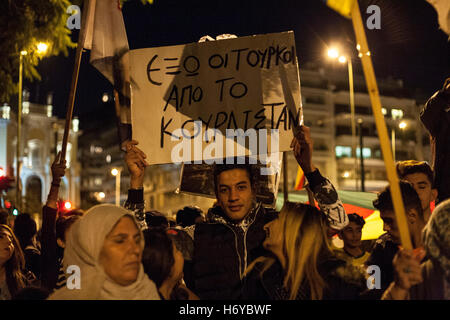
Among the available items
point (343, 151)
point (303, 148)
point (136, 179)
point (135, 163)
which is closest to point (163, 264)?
point (136, 179)

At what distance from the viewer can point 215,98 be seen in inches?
157

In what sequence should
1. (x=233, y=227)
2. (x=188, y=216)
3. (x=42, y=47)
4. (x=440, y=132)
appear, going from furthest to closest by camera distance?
(x=42, y=47)
(x=188, y=216)
(x=440, y=132)
(x=233, y=227)

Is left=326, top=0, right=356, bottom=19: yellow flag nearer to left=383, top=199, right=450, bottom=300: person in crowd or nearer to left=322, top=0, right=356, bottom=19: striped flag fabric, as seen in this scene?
left=322, top=0, right=356, bottom=19: striped flag fabric

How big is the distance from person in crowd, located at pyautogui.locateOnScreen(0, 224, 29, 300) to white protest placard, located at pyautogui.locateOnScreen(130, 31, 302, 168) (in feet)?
4.21

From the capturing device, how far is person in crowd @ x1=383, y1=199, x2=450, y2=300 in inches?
91.7

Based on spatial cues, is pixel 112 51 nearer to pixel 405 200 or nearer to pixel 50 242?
pixel 50 242

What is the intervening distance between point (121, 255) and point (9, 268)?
1.83 metres

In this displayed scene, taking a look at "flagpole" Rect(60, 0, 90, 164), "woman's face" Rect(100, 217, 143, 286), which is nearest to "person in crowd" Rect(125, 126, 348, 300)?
"flagpole" Rect(60, 0, 90, 164)

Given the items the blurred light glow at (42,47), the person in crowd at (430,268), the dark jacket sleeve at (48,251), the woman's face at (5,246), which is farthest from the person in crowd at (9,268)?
the blurred light glow at (42,47)

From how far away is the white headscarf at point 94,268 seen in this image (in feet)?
8.43

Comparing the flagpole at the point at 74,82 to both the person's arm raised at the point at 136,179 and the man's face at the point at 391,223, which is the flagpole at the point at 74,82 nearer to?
the person's arm raised at the point at 136,179

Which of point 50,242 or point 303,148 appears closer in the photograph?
point 303,148

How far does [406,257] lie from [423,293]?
0.22 meters
